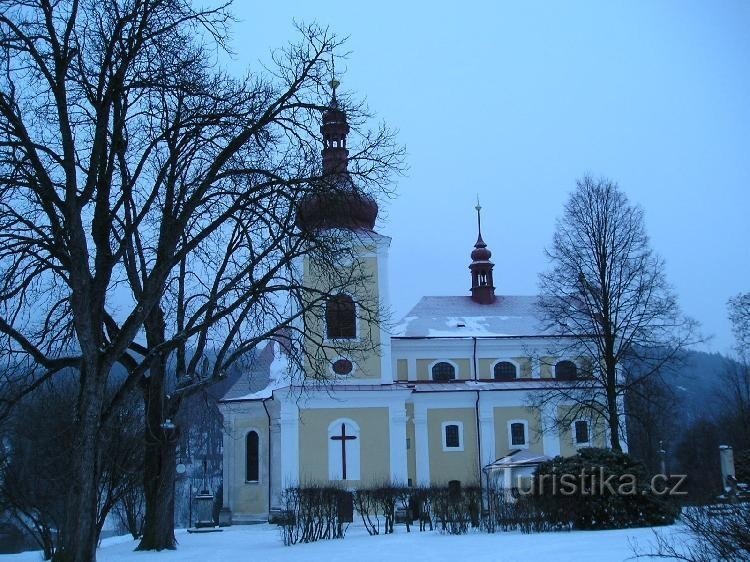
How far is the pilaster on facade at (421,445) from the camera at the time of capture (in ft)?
107

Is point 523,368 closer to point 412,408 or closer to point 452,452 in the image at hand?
point 452,452

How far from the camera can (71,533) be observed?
10.2 metres

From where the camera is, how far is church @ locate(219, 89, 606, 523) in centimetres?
2939

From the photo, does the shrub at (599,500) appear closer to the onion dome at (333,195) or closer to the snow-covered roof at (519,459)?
the onion dome at (333,195)

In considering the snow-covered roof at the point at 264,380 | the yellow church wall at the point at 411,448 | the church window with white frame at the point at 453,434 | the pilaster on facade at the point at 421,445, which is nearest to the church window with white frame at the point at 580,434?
the church window with white frame at the point at 453,434

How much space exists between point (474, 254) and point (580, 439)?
1031cm

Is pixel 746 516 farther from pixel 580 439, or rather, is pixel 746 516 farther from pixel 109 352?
pixel 580 439

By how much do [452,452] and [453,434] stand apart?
2.44ft

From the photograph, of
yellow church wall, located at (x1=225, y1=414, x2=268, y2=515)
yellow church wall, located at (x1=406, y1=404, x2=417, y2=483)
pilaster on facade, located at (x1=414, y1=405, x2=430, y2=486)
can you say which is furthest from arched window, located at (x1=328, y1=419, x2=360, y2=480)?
pilaster on facade, located at (x1=414, y1=405, x2=430, y2=486)

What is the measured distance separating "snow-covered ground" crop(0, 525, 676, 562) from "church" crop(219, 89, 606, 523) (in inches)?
375

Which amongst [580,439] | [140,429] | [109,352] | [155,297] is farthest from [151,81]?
[580,439]

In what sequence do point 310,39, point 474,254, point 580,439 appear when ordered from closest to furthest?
point 310,39 < point 580,439 < point 474,254

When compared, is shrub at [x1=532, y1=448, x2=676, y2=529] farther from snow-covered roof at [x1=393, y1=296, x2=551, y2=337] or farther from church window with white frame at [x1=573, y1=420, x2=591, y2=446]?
church window with white frame at [x1=573, y1=420, x2=591, y2=446]

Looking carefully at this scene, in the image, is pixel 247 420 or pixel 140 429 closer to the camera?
pixel 140 429
